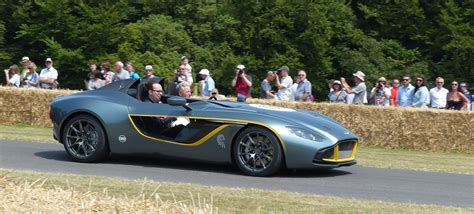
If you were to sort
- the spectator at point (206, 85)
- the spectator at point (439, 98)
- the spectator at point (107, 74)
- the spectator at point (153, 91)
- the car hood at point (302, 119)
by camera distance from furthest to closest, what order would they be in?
the spectator at point (107, 74)
the spectator at point (206, 85)
the spectator at point (439, 98)
the spectator at point (153, 91)
the car hood at point (302, 119)

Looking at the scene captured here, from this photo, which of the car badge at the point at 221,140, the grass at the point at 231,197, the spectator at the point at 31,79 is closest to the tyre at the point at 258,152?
the car badge at the point at 221,140

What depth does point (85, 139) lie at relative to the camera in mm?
13000

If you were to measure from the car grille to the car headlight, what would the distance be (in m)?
0.17

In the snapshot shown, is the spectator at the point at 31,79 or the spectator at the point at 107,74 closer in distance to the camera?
the spectator at the point at 107,74

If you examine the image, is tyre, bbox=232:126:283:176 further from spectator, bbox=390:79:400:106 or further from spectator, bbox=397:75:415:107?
spectator, bbox=390:79:400:106

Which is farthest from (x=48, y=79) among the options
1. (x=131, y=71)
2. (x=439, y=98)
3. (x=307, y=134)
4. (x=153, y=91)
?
(x=307, y=134)

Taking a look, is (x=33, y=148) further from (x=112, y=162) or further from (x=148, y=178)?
(x=148, y=178)

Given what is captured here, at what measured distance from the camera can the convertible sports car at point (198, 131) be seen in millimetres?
11992

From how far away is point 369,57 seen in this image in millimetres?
34250

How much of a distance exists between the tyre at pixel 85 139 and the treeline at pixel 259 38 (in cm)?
2009

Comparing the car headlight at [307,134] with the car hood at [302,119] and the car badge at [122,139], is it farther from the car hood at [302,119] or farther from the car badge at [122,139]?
the car badge at [122,139]

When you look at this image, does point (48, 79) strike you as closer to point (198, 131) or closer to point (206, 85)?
point (206, 85)

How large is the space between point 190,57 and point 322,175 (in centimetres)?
2297

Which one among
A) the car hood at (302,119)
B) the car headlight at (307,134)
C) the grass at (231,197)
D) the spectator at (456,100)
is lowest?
the grass at (231,197)
